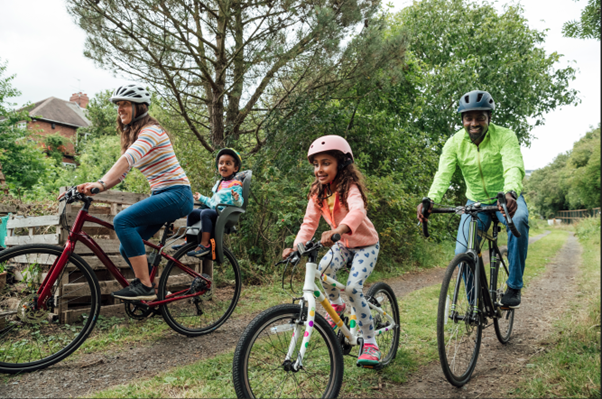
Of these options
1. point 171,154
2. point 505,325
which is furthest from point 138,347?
point 505,325

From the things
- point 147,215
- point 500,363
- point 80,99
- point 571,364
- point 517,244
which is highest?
point 80,99

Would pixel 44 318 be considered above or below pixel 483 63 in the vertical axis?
below

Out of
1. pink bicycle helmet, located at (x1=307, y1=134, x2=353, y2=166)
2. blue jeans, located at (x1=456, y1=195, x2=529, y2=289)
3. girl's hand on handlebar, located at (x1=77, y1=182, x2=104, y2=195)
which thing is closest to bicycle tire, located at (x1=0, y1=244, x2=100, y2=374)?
girl's hand on handlebar, located at (x1=77, y1=182, x2=104, y2=195)

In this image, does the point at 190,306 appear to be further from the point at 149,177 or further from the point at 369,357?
the point at 369,357

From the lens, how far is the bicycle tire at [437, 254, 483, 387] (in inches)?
105

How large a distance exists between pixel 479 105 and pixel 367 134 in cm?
568

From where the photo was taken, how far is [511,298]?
11.7 ft

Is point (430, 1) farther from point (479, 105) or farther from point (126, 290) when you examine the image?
point (126, 290)

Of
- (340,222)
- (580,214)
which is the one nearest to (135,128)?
(340,222)

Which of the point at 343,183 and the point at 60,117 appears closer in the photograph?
the point at 343,183

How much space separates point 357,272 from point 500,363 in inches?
62.4

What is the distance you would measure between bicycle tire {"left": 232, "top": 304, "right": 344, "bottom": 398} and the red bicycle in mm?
1836

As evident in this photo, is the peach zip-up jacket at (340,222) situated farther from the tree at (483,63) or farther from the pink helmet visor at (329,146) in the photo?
the tree at (483,63)

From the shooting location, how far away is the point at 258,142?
24.2ft
